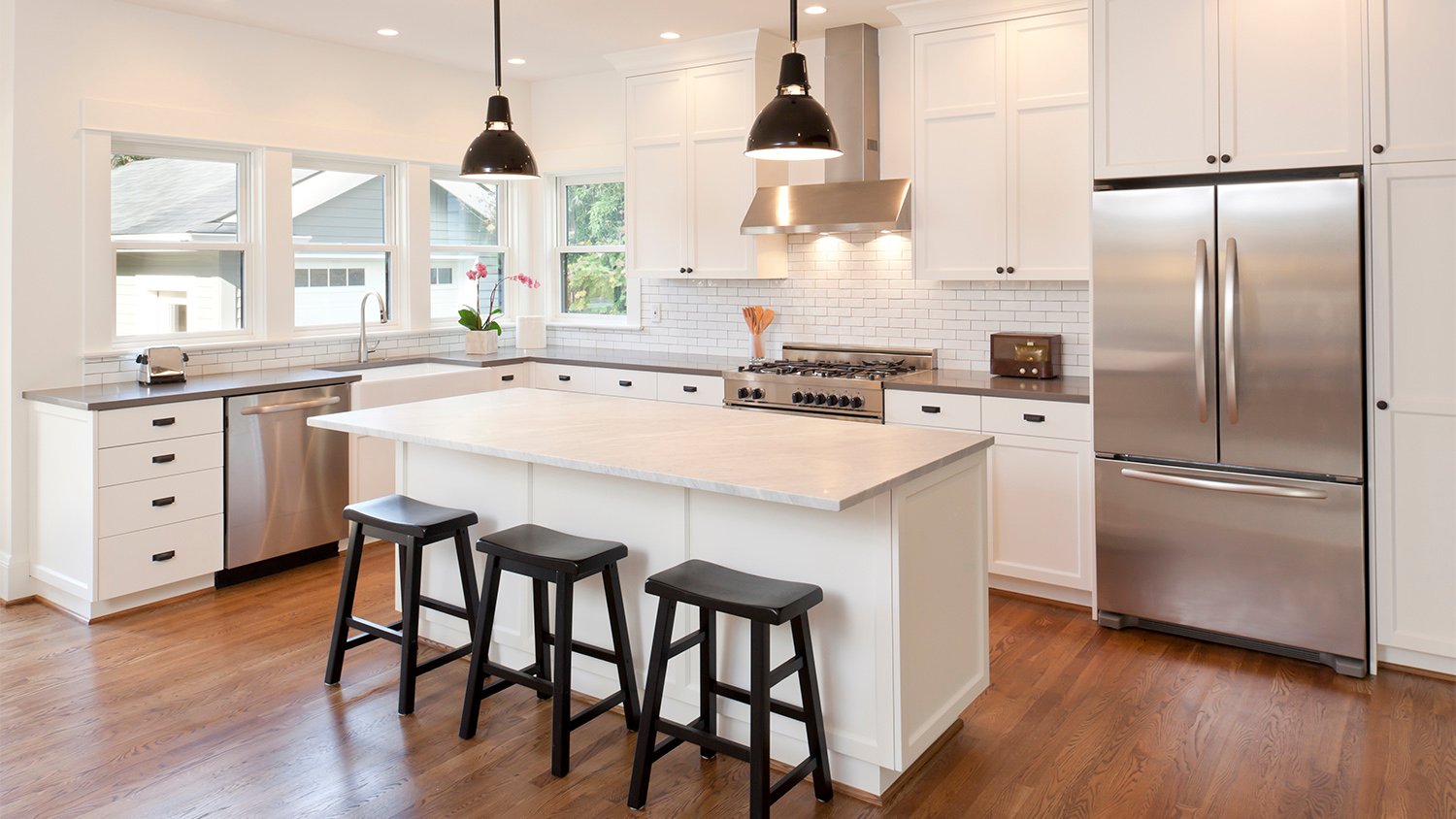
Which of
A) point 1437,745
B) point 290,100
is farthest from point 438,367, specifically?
point 1437,745

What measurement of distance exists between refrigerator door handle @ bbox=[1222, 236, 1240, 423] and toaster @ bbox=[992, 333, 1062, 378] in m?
1.05

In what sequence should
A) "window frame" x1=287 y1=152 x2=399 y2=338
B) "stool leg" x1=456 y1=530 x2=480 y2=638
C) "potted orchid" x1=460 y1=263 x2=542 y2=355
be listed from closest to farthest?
"stool leg" x1=456 y1=530 x2=480 y2=638 → "window frame" x1=287 y1=152 x2=399 y2=338 → "potted orchid" x1=460 y1=263 x2=542 y2=355

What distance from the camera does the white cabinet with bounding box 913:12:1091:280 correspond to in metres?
4.36

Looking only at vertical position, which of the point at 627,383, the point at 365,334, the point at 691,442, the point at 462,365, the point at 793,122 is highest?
the point at 793,122

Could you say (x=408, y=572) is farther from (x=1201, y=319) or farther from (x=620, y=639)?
(x=1201, y=319)

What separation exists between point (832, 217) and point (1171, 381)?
191cm

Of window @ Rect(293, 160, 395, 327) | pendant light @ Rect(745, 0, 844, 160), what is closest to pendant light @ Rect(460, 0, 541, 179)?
pendant light @ Rect(745, 0, 844, 160)

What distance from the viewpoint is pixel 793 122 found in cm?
283

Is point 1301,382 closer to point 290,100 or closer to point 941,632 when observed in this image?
point 941,632

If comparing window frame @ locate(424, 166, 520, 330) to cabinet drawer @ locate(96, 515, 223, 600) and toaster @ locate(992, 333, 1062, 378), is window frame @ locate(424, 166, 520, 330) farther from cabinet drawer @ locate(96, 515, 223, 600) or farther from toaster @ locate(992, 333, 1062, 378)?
toaster @ locate(992, 333, 1062, 378)

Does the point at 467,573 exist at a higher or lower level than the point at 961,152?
lower

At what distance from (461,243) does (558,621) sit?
426cm

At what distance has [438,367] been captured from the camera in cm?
594

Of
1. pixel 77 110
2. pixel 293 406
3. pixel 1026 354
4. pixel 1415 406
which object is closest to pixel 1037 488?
pixel 1026 354
